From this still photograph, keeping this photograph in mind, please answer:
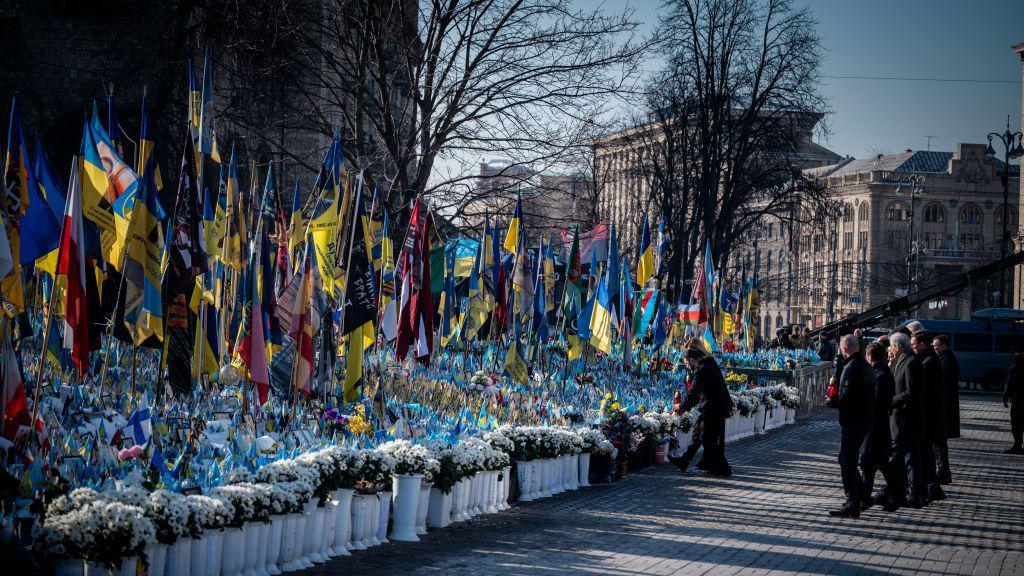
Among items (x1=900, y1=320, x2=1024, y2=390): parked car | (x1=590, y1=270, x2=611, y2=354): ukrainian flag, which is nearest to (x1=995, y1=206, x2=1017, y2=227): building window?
(x1=900, y1=320, x2=1024, y2=390): parked car

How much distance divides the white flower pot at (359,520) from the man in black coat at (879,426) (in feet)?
18.1

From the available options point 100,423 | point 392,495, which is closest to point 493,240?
point 392,495

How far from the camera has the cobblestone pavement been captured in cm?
962

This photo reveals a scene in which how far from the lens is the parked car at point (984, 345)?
4019cm

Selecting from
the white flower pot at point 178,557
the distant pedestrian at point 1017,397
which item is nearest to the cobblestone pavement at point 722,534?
the white flower pot at point 178,557

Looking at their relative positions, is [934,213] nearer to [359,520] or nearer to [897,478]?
[897,478]

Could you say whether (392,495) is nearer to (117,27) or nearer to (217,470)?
(217,470)

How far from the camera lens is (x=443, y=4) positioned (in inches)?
880

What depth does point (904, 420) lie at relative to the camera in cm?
1290

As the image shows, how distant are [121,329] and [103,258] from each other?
52.7 inches

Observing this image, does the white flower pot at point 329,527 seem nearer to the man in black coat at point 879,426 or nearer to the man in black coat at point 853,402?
the man in black coat at point 853,402

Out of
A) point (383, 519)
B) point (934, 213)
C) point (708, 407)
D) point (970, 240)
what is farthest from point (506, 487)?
point (970, 240)

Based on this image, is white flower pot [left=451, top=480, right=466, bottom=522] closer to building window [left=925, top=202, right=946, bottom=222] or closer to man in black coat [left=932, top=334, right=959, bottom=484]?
man in black coat [left=932, top=334, right=959, bottom=484]

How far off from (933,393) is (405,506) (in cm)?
681
